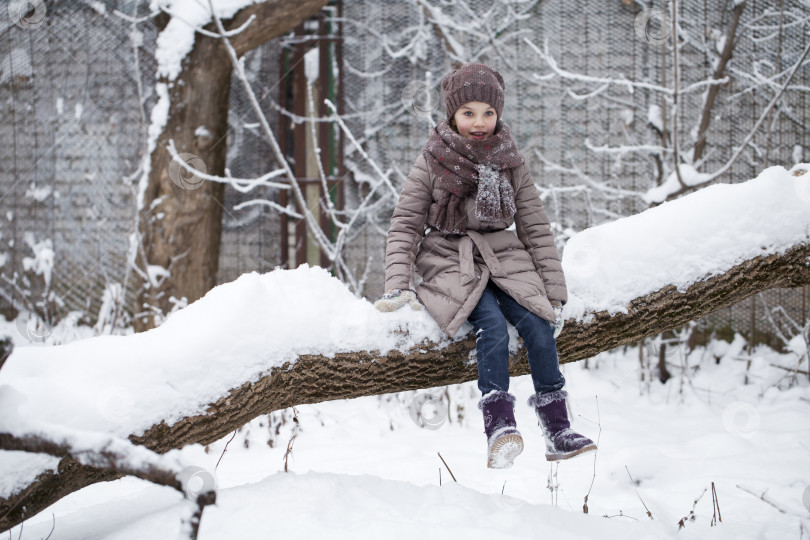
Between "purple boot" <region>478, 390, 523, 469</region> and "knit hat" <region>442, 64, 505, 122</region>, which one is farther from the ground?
"knit hat" <region>442, 64, 505, 122</region>

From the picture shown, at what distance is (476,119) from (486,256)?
0.52 meters

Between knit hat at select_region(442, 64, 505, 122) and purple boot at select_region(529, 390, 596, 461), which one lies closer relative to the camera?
purple boot at select_region(529, 390, 596, 461)

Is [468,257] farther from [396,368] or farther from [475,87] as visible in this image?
[475,87]

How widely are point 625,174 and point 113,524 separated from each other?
503 centimetres

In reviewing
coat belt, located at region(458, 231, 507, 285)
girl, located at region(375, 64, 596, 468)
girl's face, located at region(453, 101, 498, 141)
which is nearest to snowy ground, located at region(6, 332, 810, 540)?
girl, located at region(375, 64, 596, 468)

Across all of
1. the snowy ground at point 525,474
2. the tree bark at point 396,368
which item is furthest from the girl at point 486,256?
the snowy ground at point 525,474

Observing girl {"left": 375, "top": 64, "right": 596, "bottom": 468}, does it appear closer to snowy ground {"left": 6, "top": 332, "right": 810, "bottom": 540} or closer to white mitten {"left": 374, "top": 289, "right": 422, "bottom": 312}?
white mitten {"left": 374, "top": 289, "right": 422, "bottom": 312}

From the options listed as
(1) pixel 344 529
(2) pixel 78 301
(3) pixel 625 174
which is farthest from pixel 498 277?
(2) pixel 78 301

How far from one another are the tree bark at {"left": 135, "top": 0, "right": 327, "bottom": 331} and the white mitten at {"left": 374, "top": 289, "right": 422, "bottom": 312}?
286 cm

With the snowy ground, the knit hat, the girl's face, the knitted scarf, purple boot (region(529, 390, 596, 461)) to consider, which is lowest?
the snowy ground

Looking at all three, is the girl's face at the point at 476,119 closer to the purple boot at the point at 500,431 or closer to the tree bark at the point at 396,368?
the tree bark at the point at 396,368

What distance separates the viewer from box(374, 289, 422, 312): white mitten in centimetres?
225

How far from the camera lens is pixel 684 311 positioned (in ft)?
8.39

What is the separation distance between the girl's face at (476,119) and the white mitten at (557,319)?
2.26ft
